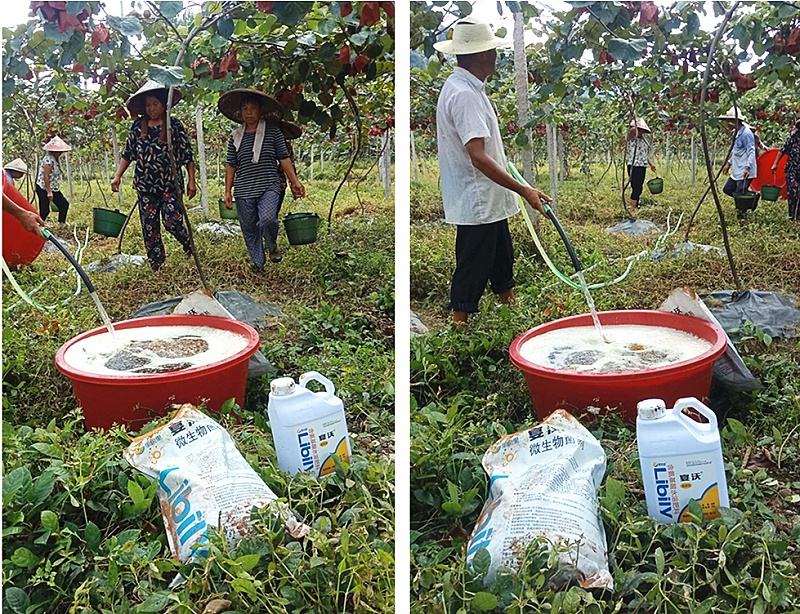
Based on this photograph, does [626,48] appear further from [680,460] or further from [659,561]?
[659,561]

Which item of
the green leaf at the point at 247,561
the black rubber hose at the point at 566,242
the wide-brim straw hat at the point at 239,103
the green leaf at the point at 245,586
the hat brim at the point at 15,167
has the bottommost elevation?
the green leaf at the point at 245,586

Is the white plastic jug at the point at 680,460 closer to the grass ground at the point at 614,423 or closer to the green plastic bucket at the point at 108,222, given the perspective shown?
the grass ground at the point at 614,423

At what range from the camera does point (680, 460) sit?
1410 mm

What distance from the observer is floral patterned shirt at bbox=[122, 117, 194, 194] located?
5.71ft

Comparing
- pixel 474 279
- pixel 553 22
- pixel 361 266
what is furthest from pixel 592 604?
pixel 553 22

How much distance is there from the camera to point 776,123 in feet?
5.54

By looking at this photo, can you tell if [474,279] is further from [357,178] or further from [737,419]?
[737,419]

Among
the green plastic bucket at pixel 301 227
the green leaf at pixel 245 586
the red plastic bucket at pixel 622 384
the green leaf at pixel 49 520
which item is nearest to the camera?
the green leaf at pixel 245 586

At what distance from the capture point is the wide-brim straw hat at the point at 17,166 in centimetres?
163

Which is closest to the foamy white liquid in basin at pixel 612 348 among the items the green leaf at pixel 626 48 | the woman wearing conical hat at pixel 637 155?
the woman wearing conical hat at pixel 637 155

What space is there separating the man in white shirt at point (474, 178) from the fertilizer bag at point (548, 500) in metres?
0.41

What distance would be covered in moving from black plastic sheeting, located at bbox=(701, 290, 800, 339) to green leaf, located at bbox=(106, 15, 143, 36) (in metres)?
1.53

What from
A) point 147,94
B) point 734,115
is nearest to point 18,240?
point 147,94

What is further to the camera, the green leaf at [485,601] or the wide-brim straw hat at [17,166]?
the wide-brim straw hat at [17,166]
